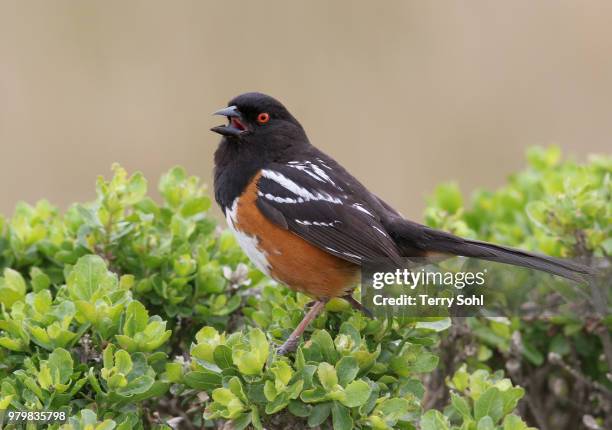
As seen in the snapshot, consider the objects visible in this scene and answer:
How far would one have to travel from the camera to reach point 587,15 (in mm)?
9680

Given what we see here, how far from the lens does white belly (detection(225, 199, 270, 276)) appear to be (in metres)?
4.01

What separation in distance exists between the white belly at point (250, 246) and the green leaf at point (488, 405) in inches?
47.3

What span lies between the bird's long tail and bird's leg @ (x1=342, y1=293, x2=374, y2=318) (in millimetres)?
384

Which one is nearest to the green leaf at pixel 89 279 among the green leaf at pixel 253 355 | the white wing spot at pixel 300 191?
the green leaf at pixel 253 355

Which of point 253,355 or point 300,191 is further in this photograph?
point 300,191

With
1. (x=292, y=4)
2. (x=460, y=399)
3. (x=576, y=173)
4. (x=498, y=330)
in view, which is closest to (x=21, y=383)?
(x=460, y=399)

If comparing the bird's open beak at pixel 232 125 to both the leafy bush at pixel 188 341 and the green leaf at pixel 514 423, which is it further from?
the green leaf at pixel 514 423

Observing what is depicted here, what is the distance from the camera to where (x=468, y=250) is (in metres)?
4.06

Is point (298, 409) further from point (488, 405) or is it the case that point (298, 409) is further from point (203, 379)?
point (488, 405)

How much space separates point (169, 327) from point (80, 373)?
73cm

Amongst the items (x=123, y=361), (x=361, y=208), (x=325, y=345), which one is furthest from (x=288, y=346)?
(x=361, y=208)

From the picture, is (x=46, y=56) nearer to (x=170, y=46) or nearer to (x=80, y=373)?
(x=170, y=46)

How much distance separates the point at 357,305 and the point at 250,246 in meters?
0.53

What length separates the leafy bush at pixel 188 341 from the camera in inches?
118
